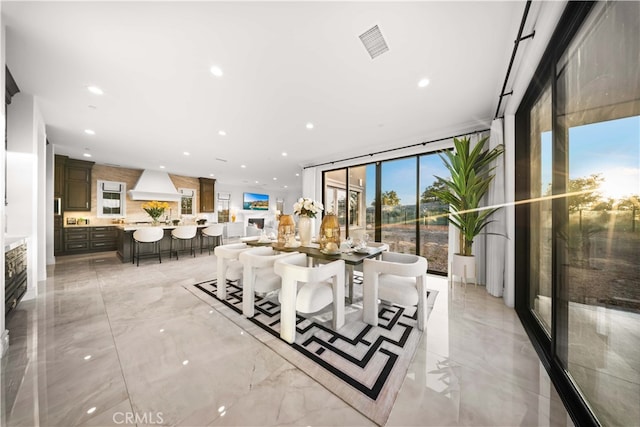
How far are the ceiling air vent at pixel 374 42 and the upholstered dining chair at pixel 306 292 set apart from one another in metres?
2.01

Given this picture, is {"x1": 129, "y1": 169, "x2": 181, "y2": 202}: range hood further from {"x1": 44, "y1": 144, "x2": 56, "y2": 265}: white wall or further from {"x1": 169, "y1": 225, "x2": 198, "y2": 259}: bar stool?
{"x1": 169, "y1": 225, "x2": 198, "y2": 259}: bar stool

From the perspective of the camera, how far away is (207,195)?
8.44 metres

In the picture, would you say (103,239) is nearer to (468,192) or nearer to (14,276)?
(14,276)

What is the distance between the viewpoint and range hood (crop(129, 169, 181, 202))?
6.55m

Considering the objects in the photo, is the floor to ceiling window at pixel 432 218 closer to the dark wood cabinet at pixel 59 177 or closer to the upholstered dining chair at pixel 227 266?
the upholstered dining chair at pixel 227 266

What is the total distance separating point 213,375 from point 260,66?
9.12 feet

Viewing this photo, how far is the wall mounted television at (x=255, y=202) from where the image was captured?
35.5 feet

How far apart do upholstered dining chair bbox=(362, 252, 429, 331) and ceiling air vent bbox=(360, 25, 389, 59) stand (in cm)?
199

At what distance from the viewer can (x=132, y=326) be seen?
6.88 feet

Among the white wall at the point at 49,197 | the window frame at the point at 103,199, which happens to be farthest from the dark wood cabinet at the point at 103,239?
A: the white wall at the point at 49,197

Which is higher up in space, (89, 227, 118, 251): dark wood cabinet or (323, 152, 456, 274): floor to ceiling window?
(323, 152, 456, 274): floor to ceiling window

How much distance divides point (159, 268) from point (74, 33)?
4.00 metres

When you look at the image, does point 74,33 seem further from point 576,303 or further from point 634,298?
point 576,303

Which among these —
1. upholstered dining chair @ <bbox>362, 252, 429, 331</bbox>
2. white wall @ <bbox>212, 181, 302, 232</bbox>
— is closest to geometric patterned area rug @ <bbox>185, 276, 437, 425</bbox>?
upholstered dining chair @ <bbox>362, 252, 429, 331</bbox>
